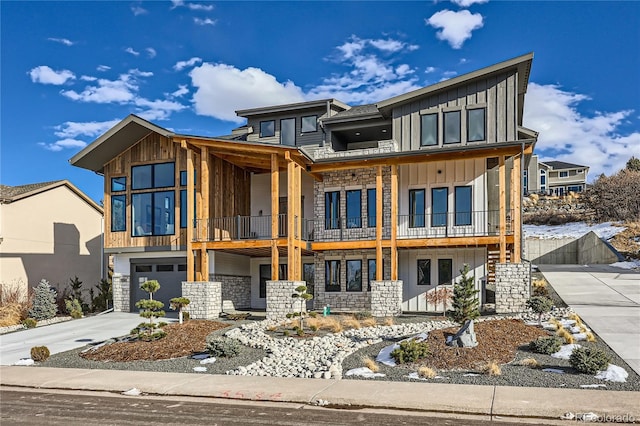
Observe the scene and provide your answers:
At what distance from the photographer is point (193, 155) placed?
24344mm

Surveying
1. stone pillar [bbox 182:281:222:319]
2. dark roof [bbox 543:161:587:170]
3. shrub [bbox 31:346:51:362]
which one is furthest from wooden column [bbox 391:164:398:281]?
dark roof [bbox 543:161:587:170]

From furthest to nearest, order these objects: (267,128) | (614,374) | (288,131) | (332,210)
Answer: (267,128)
(288,131)
(332,210)
(614,374)

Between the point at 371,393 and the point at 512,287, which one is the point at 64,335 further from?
the point at 512,287

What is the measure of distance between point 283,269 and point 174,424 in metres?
18.1

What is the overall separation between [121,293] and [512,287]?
16992 millimetres

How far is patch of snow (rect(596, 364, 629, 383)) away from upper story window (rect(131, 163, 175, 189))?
18.9 metres

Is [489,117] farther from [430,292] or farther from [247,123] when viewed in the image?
[247,123]

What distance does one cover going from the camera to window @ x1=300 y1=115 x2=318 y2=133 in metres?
27.0


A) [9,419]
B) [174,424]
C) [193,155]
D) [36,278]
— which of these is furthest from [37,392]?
[36,278]

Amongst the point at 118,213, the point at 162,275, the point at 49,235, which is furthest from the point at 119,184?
the point at 49,235

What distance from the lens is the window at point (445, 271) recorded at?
77.5 ft

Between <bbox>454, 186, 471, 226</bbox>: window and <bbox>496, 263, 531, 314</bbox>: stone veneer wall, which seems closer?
<bbox>496, 263, 531, 314</bbox>: stone veneer wall

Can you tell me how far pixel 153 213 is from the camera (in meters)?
25.6

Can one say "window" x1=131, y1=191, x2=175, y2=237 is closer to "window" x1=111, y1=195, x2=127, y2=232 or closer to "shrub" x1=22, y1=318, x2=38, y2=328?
"window" x1=111, y1=195, x2=127, y2=232
